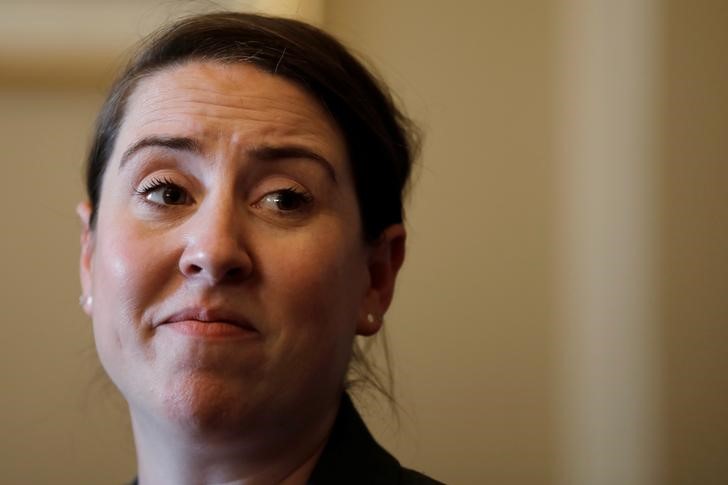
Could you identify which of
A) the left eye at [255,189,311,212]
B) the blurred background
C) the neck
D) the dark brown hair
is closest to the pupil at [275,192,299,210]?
the left eye at [255,189,311,212]

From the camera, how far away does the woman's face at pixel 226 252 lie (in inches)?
29.8

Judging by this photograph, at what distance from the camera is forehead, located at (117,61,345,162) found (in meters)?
0.82

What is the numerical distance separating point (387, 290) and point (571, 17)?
2.05 ft

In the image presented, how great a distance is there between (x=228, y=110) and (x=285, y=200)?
0.12m

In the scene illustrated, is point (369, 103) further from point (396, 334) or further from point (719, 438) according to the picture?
point (719, 438)

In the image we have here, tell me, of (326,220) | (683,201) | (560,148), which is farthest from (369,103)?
(683,201)

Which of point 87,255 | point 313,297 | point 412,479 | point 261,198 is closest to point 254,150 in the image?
point 261,198

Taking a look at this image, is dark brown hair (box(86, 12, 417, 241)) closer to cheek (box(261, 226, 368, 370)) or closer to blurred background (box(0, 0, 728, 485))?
cheek (box(261, 226, 368, 370))

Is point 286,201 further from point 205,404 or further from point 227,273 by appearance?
point 205,404

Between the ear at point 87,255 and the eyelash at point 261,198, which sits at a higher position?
the eyelash at point 261,198

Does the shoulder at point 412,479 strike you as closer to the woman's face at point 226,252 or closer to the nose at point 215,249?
the woman's face at point 226,252

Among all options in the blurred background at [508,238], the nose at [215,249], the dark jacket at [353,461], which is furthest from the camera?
the blurred background at [508,238]

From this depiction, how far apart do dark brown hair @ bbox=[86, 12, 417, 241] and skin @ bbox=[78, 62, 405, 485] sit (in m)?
0.02

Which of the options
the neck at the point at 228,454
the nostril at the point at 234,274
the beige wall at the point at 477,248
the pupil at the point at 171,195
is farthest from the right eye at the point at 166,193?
the beige wall at the point at 477,248
